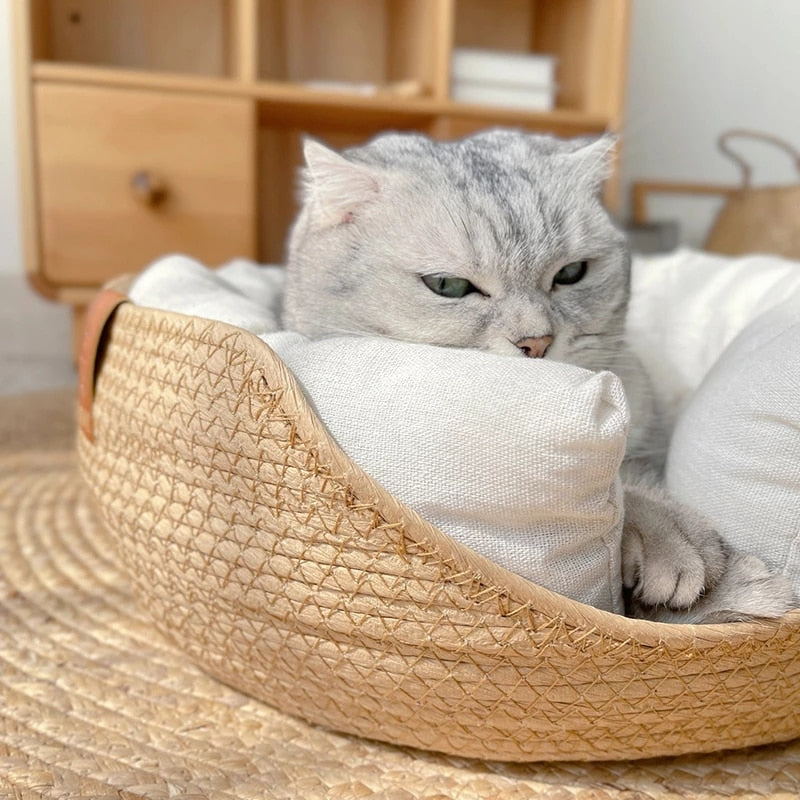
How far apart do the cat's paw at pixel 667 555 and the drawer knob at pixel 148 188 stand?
1453 mm

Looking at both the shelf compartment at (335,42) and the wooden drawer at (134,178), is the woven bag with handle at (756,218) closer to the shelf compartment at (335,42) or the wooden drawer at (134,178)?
the shelf compartment at (335,42)

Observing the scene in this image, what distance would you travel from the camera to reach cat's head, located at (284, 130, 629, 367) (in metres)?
0.84

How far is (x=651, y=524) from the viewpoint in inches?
30.8

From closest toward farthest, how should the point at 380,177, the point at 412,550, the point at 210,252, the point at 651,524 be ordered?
the point at 412,550
the point at 651,524
the point at 380,177
the point at 210,252

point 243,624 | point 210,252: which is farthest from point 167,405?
point 210,252

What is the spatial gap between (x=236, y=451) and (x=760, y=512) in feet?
1.61

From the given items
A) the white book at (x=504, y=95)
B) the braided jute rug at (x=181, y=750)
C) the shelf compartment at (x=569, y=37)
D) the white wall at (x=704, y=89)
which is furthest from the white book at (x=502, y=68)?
the braided jute rug at (x=181, y=750)

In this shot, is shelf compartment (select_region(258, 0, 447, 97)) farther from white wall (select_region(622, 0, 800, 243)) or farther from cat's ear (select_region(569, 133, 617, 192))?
cat's ear (select_region(569, 133, 617, 192))

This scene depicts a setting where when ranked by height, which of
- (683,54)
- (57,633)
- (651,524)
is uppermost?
(683,54)

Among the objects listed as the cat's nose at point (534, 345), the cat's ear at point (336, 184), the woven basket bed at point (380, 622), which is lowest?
the woven basket bed at point (380, 622)

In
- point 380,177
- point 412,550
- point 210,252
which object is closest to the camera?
point 412,550

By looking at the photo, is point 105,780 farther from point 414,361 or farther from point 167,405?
point 414,361

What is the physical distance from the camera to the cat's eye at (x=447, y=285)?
85 centimetres

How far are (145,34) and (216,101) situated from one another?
0.54 m
